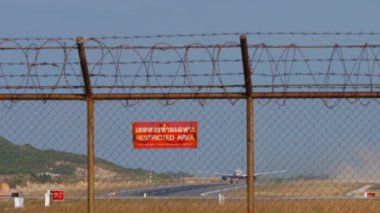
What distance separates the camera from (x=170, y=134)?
419 inches

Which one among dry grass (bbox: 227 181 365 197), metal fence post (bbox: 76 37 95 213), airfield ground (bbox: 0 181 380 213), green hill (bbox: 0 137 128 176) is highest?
green hill (bbox: 0 137 128 176)

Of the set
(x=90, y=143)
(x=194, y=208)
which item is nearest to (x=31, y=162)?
(x=194, y=208)

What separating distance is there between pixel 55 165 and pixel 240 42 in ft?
293

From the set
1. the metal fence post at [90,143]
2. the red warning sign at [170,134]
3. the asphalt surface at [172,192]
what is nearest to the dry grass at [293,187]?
the asphalt surface at [172,192]

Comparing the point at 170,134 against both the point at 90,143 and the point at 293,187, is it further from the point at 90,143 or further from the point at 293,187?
the point at 293,187

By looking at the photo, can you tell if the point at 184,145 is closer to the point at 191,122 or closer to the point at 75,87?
the point at 191,122

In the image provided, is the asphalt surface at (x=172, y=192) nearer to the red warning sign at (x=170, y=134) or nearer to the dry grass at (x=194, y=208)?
the dry grass at (x=194, y=208)

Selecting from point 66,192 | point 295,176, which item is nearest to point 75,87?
point 295,176

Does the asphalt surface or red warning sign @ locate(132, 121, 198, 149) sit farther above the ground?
red warning sign @ locate(132, 121, 198, 149)

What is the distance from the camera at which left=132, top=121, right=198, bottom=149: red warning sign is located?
10625 millimetres

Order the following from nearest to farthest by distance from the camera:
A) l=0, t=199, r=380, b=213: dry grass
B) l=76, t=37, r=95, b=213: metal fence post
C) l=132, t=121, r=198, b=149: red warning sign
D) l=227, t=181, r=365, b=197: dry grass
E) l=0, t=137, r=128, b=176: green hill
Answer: l=132, t=121, r=198, b=149: red warning sign
l=76, t=37, r=95, b=213: metal fence post
l=0, t=199, r=380, b=213: dry grass
l=227, t=181, r=365, b=197: dry grass
l=0, t=137, r=128, b=176: green hill

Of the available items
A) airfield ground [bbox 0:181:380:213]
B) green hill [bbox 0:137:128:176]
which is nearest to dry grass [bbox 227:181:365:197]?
airfield ground [bbox 0:181:380:213]

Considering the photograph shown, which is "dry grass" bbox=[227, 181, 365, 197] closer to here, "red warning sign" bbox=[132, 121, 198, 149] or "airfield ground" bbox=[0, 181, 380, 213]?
"airfield ground" bbox=[0, 181, 380, 213]

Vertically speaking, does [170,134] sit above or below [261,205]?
above
